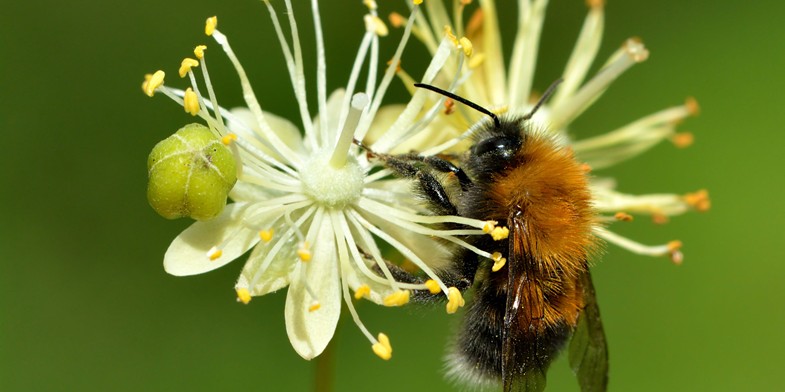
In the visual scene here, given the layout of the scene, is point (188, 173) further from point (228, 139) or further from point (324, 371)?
point (324, 371)

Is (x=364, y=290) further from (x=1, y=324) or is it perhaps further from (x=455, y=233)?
(x=1, y=324)

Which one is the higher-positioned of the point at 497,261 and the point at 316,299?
the point at 497,261

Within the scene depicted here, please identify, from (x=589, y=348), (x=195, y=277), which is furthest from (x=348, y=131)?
(x=195, y=277)

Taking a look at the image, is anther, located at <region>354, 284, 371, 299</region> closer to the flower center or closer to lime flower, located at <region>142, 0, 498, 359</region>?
lime flower, located at <region>142, 0, 498, 359</region>

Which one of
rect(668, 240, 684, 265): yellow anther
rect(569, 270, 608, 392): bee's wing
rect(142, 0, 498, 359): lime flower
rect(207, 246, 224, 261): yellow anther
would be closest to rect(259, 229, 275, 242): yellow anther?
rect(142, 0, 498, 359): lime flower

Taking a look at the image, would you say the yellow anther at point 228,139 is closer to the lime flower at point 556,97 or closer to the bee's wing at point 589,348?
the lime flower at point 556,97

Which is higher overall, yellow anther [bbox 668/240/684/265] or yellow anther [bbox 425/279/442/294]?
yellow anther [bbox 668/240/684/265]
